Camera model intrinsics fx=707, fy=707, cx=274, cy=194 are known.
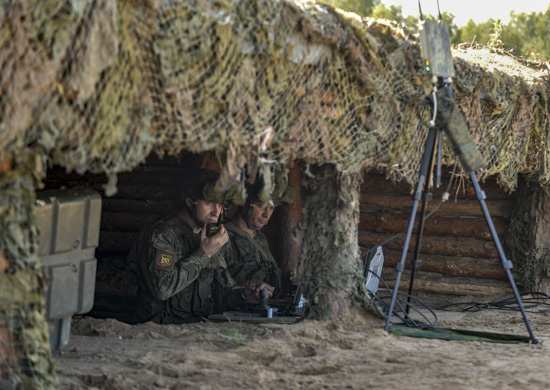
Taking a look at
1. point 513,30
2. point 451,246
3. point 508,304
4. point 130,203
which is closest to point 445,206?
point 451,246

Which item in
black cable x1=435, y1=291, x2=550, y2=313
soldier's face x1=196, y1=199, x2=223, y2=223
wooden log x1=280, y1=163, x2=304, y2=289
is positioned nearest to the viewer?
soldier's face x1=196, y1=199, x2=223, y2=223

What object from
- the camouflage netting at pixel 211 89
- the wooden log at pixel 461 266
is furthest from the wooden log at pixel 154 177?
the camouflage netting at pixel 211 89

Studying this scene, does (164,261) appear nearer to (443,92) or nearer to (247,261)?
(247,261)

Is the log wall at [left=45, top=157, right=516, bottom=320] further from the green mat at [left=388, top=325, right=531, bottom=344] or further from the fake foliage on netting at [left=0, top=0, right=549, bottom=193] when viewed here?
the green mat at [left=388, top=325, right=531, bottom=344]

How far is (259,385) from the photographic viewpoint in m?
3.91

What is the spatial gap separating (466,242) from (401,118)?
3.17 meters

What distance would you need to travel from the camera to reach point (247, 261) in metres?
7.23

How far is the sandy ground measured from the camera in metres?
3.93

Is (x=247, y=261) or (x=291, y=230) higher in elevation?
(x=291, y=230)

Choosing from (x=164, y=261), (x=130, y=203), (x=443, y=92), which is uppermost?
(x=443, y=92)

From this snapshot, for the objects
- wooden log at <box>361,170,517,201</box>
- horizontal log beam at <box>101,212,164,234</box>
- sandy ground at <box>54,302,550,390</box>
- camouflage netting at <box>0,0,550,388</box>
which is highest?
camouflage netting at <box>0,0,550,388</box>

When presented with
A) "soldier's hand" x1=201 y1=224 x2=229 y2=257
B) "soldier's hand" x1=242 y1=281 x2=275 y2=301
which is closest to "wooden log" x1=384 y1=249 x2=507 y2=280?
"soldier's hand" x1=242 y1=281 x2=275 y2=301

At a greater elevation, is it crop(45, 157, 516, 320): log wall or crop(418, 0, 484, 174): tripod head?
crop(418, 0, 484, 174): tripod head

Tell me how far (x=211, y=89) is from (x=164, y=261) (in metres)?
2.75
